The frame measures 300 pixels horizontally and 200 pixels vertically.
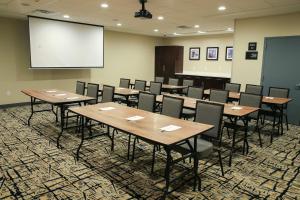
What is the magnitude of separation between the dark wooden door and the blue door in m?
4.94

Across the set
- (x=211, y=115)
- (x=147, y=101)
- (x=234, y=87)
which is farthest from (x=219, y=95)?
(x=211, y=115)

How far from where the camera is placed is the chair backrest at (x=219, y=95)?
185 inches

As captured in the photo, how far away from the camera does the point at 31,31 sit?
6664mm

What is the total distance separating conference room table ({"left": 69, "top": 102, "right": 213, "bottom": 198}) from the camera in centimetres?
239

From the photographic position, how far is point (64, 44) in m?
7.48

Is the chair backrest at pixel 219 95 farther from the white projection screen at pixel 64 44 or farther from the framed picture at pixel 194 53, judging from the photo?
the framed picture at pixel 194 53

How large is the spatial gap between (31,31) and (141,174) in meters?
5.76

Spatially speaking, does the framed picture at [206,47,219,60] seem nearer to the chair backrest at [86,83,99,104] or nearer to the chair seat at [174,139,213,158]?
the chair backrest at [86,83,99,104]

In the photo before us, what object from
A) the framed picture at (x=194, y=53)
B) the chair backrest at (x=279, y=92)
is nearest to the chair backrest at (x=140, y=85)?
the chair backrest at (x=279, y=92)

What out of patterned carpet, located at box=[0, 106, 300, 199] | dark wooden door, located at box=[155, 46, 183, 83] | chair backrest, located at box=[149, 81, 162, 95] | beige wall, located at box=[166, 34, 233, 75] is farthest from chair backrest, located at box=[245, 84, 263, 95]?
dark wooden door, located at box=[155, 46, 183, 83]

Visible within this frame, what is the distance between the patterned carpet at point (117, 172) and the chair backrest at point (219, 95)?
2.72ft

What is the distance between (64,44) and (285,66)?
666 centimetres

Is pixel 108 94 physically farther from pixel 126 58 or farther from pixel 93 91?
pixel 126 58

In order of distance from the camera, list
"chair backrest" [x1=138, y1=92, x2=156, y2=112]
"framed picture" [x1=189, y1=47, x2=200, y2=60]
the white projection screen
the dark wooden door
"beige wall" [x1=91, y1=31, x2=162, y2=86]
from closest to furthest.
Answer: "chair backrest" [x1=138, y1=92, x2=156, y2=112], the white projection screen, "beige wall" [x1=91, y1=31, x2=162, y2=86], "framed picture" [x1=189, y1=47, x2=200, y2=60], the dark wooden door
